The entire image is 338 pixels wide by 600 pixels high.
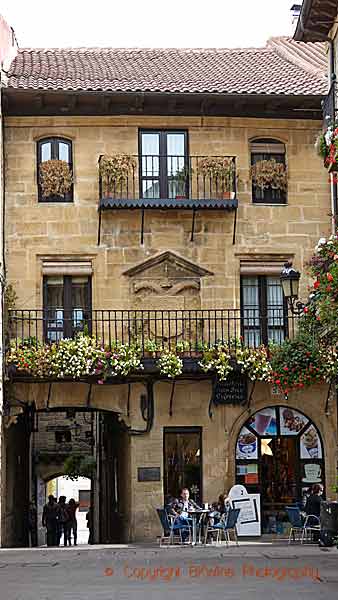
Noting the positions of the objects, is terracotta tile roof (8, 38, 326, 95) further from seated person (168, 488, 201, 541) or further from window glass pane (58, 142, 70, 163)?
seated person (168, 488, 201, 541)

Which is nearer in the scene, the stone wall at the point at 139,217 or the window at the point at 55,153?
the stone wall at the point at 139,217

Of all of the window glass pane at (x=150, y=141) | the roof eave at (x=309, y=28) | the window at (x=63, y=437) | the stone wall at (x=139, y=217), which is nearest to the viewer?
the roof eave at (x=309, y=28)

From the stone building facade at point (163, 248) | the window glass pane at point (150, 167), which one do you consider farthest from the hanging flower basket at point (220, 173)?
the window glass pane at point (150, 167)

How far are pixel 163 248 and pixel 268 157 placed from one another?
3148 millimetres

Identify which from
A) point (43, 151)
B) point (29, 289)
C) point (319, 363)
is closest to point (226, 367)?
point (319, 363)

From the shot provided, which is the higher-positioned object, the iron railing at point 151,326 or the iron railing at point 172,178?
the iron railing at point 172,178

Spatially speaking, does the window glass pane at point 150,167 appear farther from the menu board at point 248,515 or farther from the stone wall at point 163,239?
the menu board at point 248,515

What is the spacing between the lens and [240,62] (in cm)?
2995

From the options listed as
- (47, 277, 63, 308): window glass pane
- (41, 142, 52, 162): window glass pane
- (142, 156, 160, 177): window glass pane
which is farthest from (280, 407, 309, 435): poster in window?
(41, 142, 52, 162): window glass pane

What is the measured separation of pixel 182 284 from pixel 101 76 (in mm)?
5088

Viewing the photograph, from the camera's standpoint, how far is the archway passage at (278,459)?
1018 inches

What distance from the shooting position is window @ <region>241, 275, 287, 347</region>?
26281mm

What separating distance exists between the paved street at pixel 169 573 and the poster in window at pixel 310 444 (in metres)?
3.25

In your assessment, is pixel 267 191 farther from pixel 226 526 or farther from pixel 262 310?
pixel 226 526
